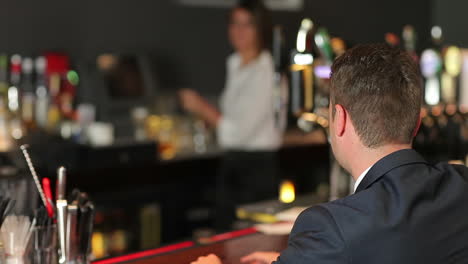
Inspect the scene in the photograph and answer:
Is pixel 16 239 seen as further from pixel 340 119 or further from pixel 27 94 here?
pixel 27 94

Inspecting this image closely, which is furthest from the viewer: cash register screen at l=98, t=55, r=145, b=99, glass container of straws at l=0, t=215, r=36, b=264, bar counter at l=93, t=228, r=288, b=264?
cash register screen at l=98, t=55, r=145, b=99

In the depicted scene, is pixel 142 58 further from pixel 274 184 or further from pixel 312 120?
pixel 312 120

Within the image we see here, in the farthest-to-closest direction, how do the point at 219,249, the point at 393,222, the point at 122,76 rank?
the point at 122,76
the point at 219,249
the point at 393,222

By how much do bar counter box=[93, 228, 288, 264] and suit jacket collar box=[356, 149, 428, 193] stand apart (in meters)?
0.59

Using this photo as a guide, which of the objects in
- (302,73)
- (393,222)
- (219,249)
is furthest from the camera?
(302,73)

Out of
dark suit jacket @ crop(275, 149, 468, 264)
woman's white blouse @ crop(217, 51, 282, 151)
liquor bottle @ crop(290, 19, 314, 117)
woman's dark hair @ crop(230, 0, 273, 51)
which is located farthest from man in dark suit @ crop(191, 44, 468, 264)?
woman's dark hair @ crop(230, 0, 273, 51)

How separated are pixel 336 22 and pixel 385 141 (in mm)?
5345

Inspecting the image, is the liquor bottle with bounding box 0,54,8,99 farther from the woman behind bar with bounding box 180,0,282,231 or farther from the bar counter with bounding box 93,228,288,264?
the bar counter with bounding box 93,228,288,264

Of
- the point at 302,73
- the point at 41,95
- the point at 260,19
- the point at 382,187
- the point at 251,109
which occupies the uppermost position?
the point at 260,19

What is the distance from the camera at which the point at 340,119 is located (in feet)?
5.83

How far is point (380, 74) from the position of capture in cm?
172

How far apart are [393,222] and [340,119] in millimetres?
313

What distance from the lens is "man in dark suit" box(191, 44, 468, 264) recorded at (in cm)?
156

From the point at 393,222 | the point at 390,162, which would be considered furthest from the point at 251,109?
the point at 393,222
